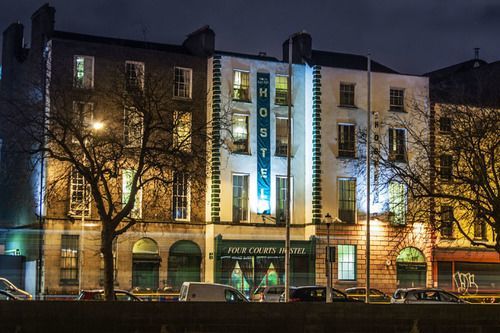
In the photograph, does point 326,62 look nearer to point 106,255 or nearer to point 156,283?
point 156,283

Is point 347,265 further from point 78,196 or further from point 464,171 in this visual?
point 78,196

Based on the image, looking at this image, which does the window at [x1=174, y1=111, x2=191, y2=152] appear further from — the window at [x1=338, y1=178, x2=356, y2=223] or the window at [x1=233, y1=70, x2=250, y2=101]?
the window at [x1=338, y1=178, x2=356, y2=223]

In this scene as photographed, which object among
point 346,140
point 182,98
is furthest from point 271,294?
point 346,140

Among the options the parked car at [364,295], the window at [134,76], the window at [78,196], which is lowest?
the parked car at [364,295]

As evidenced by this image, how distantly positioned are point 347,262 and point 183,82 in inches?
649

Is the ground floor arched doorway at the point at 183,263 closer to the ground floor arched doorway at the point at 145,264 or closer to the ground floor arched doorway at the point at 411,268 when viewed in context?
the ground floor arched doorway at the point at 145,264

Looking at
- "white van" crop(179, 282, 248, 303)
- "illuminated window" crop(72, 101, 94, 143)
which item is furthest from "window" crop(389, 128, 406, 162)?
"white van" crop(179, 282, 248, 303)

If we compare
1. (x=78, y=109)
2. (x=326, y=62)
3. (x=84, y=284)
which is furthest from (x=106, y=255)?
(x=326, y=62)

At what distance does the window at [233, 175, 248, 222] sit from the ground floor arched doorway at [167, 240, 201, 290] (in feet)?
11.3

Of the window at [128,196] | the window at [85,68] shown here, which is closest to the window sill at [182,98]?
the window at [85,68]

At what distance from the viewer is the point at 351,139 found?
2547 inches

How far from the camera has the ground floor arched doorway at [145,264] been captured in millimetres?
58688

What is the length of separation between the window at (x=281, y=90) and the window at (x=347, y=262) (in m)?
10.6

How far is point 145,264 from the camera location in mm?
59125
